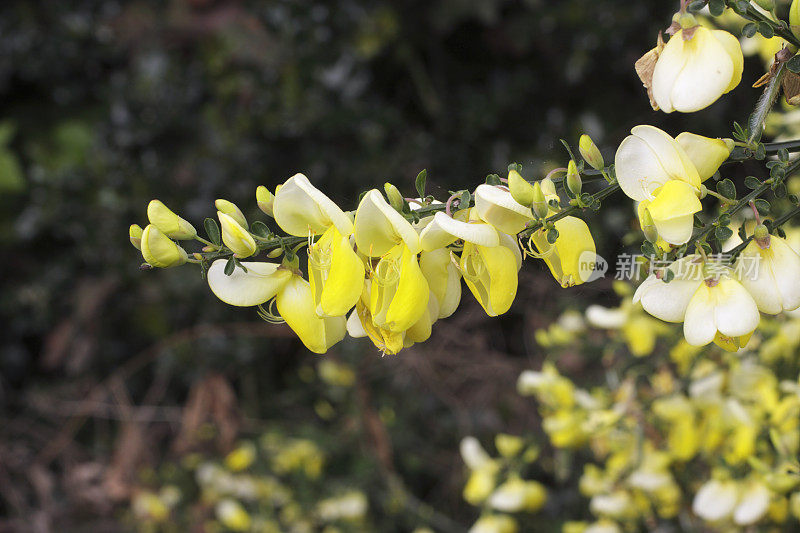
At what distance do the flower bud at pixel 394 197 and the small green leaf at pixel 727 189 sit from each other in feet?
0.48

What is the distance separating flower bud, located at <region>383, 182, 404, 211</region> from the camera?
1.09 feet

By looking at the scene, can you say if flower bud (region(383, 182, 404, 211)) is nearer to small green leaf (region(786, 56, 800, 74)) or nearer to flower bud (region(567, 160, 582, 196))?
flower bud (region(567, 160, 582, 196))

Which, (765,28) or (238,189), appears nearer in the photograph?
(765,28)

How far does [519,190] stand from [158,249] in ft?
0.56

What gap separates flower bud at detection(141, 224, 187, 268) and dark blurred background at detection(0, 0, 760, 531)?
1.04 meters

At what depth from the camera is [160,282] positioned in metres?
1.67

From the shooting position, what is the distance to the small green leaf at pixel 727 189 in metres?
0.32

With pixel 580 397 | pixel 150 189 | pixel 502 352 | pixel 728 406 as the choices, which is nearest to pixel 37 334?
pixel 150 189

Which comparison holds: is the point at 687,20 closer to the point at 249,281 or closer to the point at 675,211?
the point at 675,211

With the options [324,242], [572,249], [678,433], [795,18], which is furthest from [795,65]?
[678,433]

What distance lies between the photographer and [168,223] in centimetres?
35

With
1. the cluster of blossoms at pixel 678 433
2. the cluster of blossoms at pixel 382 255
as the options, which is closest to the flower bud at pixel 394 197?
the cluster of blossoms at pixel 382 255

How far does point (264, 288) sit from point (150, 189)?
4.56 ft

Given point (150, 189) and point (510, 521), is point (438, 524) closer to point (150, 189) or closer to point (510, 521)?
point (510, 521)
